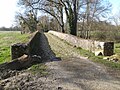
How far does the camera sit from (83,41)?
20.5 m

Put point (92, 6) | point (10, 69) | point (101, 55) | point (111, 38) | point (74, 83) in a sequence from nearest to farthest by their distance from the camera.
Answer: point (74, 83) → point (10, 69) → point (101, 55) → point (111, 38) → point (92, 6)

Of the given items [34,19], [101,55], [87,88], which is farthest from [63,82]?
[34,19]

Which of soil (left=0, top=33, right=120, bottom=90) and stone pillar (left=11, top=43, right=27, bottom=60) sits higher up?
stone pillar (left=11, top=43, right=27, bottom=60)

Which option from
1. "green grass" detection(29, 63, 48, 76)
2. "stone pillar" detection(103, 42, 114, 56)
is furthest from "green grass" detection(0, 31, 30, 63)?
"stone pillar" detection(103, 42, 114, 56)

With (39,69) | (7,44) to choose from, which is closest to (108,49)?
(39,69)

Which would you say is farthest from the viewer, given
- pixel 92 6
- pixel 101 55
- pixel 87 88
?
pixel 92 6

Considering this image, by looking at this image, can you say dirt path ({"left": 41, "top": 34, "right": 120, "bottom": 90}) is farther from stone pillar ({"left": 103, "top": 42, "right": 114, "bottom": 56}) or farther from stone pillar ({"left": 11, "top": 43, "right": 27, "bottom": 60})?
stone pillar ({"left": 103, "top": 42, "right": 114, "bottom": 56})

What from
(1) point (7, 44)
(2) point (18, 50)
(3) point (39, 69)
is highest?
(2) point (18, 50)

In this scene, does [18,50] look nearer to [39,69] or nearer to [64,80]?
[39,69]

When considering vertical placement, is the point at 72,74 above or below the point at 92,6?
below

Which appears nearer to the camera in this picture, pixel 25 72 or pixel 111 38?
pixel 25 72

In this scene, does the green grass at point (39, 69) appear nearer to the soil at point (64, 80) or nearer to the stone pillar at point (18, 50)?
the soil at point (64, 80)

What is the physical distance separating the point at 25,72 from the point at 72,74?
5.60 ft

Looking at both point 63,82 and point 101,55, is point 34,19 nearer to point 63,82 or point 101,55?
point 101,55
